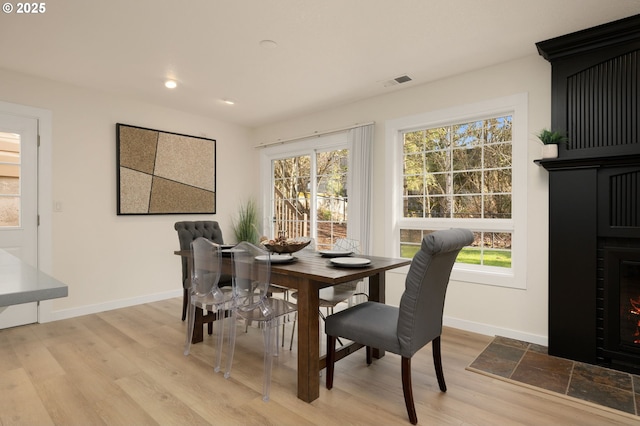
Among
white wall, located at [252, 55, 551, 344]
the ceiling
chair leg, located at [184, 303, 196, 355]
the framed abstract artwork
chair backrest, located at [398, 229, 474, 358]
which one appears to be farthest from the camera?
the framed abstract artwork

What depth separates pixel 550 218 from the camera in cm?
288

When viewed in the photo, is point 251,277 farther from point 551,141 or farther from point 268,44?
point 551,141

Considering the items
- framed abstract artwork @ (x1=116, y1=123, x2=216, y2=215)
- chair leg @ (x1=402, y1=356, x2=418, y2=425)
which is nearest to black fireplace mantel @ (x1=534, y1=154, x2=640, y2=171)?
chair leg @ (x1=402, y1=356, x2=418, y2=425)

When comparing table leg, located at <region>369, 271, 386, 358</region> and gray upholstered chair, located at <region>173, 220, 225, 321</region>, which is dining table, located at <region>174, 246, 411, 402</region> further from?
gray upholstered chair, located at <region>173, 220, 225, 321</region>

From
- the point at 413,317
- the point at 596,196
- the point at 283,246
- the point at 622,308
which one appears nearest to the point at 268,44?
the point at 283,246

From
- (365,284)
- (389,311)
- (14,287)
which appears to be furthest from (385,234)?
(14,287)

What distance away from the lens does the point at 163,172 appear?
4637mm

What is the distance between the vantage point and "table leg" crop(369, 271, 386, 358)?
2.82 metres

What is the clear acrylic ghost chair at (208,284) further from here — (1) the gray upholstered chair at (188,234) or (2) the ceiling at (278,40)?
(2) the ceiling at (278,40)

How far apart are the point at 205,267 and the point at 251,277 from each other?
56cm

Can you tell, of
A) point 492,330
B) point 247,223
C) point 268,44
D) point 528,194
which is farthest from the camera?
point 247,223

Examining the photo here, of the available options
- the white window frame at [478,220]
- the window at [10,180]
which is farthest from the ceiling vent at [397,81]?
the window at [10,180]

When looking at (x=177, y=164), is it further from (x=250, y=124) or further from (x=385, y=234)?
(x=385, y=234)

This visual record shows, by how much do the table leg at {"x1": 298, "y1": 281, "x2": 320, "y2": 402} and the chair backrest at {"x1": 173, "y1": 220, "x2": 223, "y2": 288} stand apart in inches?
60.7
